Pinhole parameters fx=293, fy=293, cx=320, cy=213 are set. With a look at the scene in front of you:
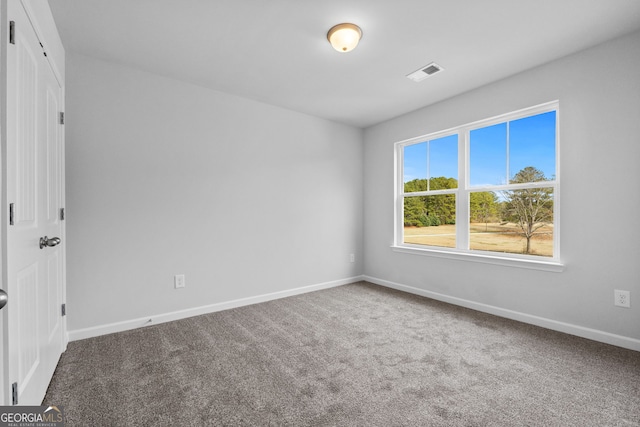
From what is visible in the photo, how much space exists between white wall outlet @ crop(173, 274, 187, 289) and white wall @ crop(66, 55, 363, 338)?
1.7 inches

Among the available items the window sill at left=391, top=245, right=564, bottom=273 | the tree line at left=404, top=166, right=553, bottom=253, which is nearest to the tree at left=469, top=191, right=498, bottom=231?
the tree line at left=404, top=166, right=553, bottom=253

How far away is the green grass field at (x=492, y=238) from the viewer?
9.43 feet

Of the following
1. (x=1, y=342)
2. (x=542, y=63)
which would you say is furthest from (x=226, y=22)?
(x=542, y=63)

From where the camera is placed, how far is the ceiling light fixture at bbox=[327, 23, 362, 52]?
2.15 metres

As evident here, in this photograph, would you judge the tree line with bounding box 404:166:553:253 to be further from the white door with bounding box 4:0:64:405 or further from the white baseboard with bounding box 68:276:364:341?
the white door with bounding box 4:0:64:405

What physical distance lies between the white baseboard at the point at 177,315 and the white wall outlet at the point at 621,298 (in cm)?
293

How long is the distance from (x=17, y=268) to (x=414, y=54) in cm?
297

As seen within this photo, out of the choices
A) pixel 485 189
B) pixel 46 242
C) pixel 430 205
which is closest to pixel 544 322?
pixel 485 189

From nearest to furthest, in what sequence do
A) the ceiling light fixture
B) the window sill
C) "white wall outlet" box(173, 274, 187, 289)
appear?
the ceiling light fixture → the window sill → "white wall outlet" box(173, 274, 187, 289)

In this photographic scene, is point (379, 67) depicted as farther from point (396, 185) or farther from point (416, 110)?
point (396, 185)

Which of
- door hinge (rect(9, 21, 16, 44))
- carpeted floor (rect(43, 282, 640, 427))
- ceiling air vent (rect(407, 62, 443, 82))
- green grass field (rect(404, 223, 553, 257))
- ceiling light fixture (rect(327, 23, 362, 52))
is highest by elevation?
ceiling air vent (rect(407, 62, 443, 82))

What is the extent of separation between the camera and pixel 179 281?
118 inches

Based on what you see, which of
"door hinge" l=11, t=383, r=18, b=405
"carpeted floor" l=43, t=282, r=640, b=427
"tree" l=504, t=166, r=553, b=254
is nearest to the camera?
"door hinge" l=11, t=383, r=18, b=405

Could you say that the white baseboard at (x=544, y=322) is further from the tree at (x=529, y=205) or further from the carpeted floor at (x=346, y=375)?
the tree at (x=529, y=205)
